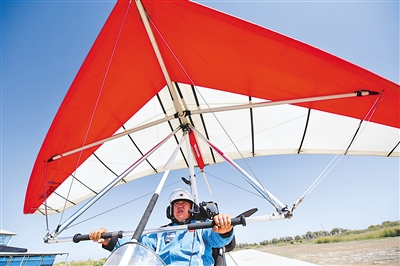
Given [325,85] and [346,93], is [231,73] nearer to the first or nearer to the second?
[325,85]

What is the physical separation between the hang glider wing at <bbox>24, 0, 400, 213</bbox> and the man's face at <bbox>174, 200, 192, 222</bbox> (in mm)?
1373

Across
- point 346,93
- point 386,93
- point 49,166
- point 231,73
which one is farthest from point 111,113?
point 386,93

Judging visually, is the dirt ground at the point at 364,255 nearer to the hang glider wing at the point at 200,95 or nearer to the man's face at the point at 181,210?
the hang glider wing at the point at 200,95

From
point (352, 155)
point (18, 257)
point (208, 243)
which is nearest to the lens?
point (208, 243)

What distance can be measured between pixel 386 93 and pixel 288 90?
3.60 feet

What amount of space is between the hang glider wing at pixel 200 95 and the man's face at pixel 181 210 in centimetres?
137

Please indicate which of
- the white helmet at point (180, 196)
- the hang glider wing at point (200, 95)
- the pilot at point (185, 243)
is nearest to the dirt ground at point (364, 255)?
the hang glider wing at point (200, 95)

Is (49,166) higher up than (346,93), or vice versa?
(346,93)

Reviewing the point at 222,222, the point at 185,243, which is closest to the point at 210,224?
the point at 222,222

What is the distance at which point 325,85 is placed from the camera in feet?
7.99

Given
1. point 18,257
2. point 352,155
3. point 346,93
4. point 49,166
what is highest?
point 346,93

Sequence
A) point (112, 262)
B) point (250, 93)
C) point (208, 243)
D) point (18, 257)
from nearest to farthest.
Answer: point (112, 262) < point (208, 243) < point (250, 93) < point (18, 257)

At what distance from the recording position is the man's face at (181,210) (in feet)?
8.43

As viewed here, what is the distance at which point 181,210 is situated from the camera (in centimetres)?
260
